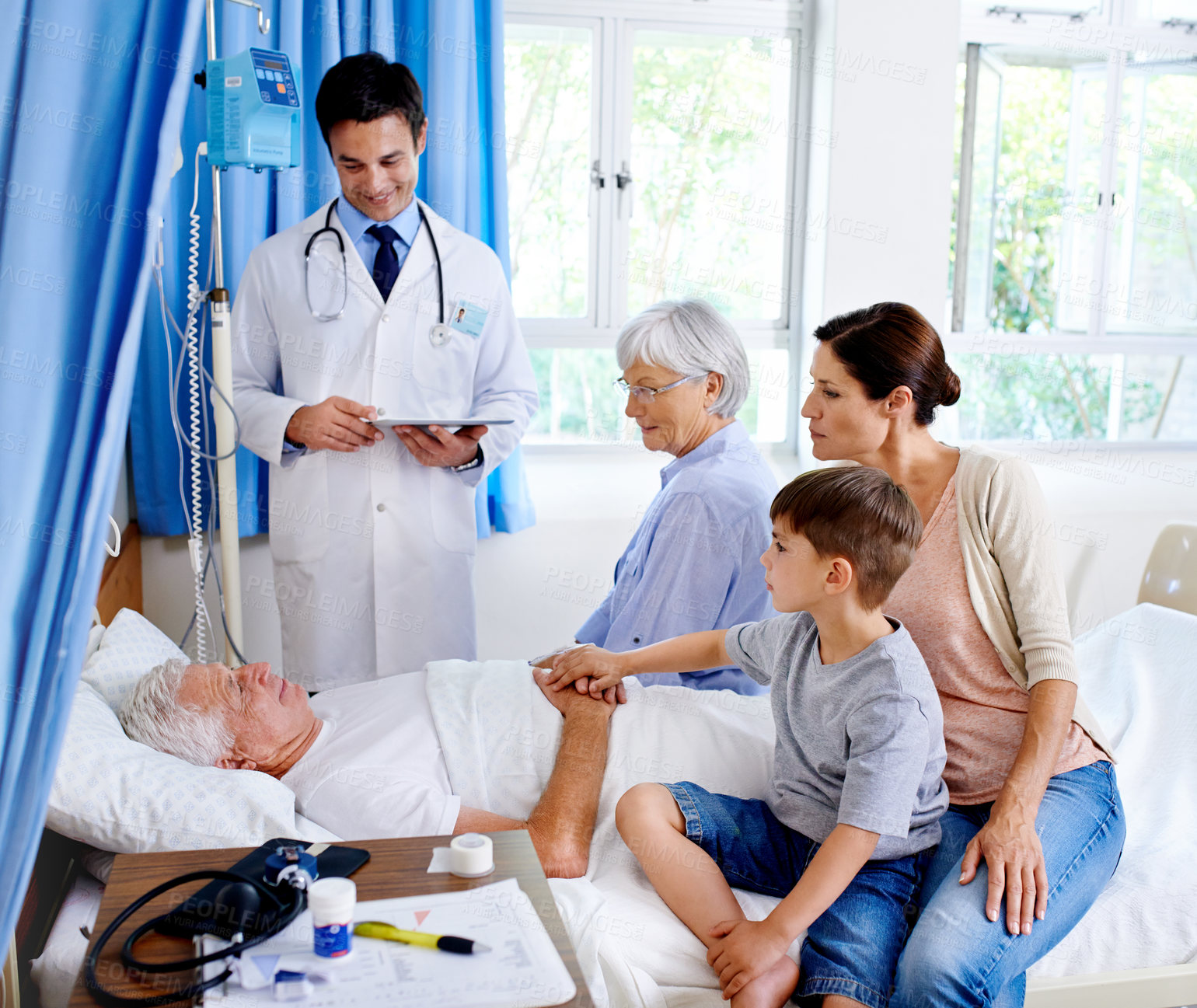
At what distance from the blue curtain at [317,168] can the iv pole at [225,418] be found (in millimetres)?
366

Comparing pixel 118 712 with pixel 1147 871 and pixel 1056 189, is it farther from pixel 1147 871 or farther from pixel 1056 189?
pixel 1056 189

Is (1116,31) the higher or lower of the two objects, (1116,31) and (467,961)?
the higher

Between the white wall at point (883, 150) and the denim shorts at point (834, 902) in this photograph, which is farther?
the white wall at point (883, 150)

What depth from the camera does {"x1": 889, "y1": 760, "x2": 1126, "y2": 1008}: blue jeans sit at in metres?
1.20

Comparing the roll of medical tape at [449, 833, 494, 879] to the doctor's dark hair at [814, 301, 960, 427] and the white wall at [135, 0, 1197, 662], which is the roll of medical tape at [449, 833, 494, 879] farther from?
the white wall at [135, 0, 1197, 662]

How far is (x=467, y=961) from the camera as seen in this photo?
929mm

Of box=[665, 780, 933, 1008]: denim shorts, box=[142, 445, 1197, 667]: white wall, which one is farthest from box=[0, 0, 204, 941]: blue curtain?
box=[142, 445, 1197, 667]: white wall

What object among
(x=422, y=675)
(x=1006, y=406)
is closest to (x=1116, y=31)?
(x=1006, y=406)

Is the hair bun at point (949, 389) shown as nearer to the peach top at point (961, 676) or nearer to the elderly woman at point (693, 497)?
the peach top at point (961, 676)

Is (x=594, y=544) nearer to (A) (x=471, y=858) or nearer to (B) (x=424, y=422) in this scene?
(B) (x=424, y=422)

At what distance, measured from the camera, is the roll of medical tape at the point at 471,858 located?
1063 mm

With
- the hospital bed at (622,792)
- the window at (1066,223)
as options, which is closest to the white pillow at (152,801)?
the hospital bed at (622,792)

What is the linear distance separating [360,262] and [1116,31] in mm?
2676

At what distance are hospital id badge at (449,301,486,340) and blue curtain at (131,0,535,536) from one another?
1.70 feet
